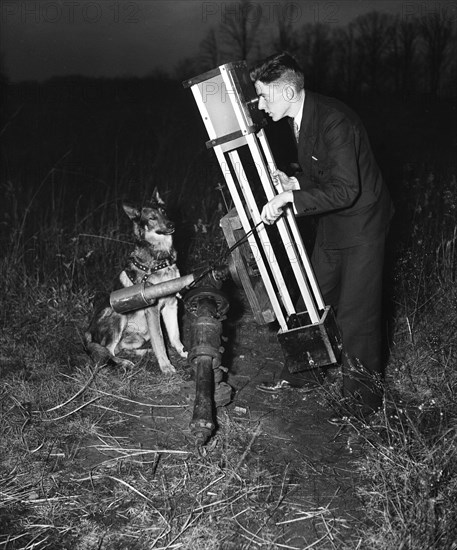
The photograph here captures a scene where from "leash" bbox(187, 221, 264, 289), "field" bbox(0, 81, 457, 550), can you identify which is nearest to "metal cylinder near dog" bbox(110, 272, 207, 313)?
"leash" bbox(187, 221, 264, 289)

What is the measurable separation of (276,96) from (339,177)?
69cm

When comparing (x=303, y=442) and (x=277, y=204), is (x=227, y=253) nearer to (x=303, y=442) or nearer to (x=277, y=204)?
(x=277, y=204)

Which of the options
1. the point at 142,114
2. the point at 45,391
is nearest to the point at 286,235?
the point at 45,391

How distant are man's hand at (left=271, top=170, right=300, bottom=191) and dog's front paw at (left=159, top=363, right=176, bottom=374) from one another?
194 centimetres

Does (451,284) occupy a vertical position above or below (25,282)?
below

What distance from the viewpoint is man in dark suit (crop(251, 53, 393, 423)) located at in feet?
13.1

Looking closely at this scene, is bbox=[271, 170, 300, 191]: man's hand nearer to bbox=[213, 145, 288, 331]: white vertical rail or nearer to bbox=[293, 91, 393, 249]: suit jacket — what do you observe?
bbox=[293, 91, 393, 249]: suit jacket

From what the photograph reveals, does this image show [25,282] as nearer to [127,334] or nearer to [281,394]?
[127,334]

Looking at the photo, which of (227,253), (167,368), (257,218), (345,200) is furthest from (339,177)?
(167,368)

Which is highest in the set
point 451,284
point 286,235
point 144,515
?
point 286,235

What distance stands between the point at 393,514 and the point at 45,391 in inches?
108

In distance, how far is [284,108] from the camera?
4.19 meters

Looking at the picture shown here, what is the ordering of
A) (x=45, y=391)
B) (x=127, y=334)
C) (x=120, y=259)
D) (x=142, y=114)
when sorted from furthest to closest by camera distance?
(x=142, y=114)
(x=120, y=259)
(x=127, y=334)
(x=45, y=391)

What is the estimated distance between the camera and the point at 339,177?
13.1ft
